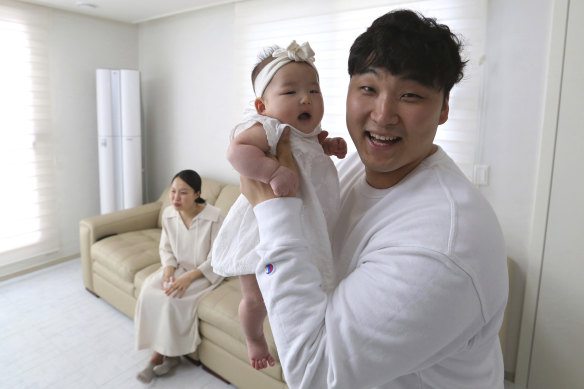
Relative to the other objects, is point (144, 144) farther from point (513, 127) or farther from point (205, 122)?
point (513, 127)

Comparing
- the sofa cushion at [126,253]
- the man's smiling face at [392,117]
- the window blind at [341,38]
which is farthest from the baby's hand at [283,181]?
the sofa cushion at [126,253]

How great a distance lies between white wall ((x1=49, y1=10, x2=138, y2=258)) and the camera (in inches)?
144

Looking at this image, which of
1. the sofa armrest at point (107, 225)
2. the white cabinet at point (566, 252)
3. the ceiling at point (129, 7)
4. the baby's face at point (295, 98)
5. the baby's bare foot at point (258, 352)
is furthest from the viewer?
the ceiling at point (129, 7)

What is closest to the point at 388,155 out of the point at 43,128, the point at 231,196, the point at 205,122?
the point at 231,196

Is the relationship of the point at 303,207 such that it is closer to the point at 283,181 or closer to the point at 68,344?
the point at 283,181

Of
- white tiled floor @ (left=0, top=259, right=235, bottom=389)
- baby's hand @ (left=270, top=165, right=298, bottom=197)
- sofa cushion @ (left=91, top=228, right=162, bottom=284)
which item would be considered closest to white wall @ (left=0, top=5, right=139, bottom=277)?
white tiled floor @ (left=0, top=259, right=235, bottom=389)

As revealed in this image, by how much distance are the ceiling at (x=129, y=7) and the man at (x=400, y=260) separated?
3024 mm

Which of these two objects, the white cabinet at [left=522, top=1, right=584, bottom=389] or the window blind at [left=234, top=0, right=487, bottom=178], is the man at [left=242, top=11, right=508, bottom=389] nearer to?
the window blind at [left=234, top=0, right=487, bottom=178]

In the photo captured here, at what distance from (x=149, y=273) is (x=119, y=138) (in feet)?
5.82

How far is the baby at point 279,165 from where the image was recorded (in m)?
0.82

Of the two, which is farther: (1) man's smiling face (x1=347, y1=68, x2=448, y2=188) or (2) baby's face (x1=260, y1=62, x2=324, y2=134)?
(2) baby's face (x1=260, y1=62, x2=324, y2=134)

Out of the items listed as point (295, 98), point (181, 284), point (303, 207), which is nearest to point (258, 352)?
point (303, 207)

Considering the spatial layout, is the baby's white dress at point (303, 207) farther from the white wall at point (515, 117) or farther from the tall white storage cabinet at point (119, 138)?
the tall white storage cabinet at point (119, 138)

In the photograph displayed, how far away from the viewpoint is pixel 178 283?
2.32 metres
